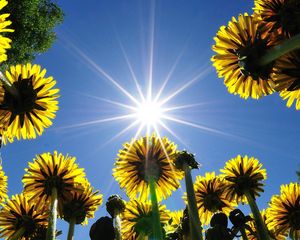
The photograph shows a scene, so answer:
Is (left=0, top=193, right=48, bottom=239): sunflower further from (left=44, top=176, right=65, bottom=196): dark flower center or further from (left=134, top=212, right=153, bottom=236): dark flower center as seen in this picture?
(left=134, top=212, right=153, bottom=236): dark flower center

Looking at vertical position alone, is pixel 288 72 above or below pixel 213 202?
below

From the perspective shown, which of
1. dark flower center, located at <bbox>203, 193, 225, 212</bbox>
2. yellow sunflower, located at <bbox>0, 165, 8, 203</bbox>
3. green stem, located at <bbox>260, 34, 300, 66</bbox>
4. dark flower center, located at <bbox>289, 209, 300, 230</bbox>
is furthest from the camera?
dark flower center, located at <bbox>203, 193, 225, 212</bbox>

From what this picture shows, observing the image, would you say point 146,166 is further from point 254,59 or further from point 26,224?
point 254,59

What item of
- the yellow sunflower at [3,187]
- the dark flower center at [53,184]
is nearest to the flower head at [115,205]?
the dark flower center at [53,184]

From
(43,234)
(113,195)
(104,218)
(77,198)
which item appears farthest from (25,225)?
(104,218)

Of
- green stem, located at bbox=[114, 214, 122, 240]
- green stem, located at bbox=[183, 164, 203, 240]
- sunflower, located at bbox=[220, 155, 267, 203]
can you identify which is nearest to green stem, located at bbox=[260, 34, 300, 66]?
green stem, located at bbox=[183, 164, 203, 240]

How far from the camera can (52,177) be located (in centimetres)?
548

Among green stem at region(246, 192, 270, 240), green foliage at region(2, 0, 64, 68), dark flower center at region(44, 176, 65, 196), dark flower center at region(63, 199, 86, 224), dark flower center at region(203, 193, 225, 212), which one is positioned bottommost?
green stem at region(246, 192, 270, 240)

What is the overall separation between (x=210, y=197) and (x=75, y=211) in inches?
103

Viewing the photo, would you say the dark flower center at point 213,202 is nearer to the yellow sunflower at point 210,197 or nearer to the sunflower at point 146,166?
the yellow sunflower at point 210,197

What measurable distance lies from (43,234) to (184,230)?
201 cm

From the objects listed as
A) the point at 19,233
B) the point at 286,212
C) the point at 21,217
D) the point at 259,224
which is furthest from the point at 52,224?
the point at 286,212

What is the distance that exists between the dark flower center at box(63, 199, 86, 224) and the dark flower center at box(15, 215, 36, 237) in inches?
26.2

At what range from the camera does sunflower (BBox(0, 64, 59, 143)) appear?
4266mm
